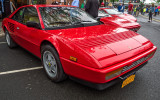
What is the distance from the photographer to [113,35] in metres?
2.56

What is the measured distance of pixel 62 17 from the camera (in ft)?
10.0

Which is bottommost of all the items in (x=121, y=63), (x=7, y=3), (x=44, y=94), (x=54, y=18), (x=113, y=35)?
(x=44, y=94)

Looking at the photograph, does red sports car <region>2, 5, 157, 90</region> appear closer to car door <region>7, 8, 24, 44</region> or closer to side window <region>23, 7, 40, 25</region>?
side window <region>23, 7, 40, 25</region>

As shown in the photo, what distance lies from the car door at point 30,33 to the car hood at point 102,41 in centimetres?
42

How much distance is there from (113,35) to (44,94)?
1.53 metres

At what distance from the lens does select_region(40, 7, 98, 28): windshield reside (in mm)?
2895

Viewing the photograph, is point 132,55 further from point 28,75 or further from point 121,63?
point 28,75

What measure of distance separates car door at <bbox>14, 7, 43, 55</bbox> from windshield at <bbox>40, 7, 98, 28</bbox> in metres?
0.19

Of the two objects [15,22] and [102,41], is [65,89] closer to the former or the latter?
[102,41]

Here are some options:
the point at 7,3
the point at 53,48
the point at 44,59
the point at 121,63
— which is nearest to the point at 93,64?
the point at 121,63

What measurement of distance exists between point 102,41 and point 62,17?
1.21 m

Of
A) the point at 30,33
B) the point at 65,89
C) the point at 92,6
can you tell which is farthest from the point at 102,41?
the point at 92,6

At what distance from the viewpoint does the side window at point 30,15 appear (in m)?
3.07

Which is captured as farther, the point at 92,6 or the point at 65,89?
the point at 92,6
